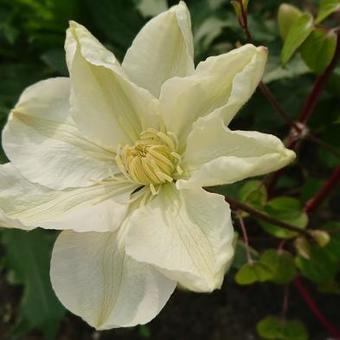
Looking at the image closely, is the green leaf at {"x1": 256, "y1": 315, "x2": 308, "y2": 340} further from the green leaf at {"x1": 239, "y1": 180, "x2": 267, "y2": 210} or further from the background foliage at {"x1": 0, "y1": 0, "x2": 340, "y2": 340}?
the green leaf at {"x1": 239, "y1": 180, "x2": 267, "y2": 210}

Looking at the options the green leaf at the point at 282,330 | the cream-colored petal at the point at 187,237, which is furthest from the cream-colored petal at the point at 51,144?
the green leaf at the point at 282,330

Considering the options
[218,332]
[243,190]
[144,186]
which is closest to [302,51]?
[243,190]

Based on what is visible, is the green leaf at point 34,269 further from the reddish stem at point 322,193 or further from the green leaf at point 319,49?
the green leaf at point 319,49

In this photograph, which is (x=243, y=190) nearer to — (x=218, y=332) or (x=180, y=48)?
(x=180, y=48)

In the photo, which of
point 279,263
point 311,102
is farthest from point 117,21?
point 279,263

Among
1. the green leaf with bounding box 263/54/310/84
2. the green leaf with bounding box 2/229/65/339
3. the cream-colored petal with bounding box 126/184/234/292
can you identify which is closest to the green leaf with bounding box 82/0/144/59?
the green leaf with bounding box 263/54/310/84

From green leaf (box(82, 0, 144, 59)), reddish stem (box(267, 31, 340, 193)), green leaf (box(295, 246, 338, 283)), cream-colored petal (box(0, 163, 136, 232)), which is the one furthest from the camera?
green leaf (box(82, 0, 144, 59))
